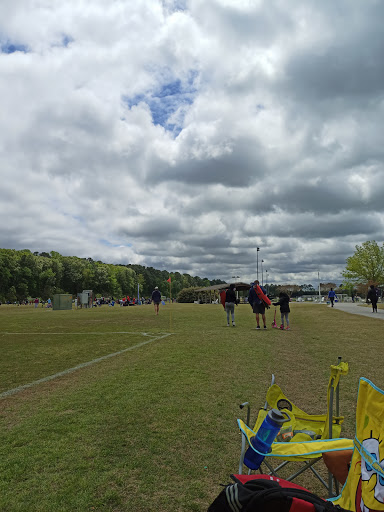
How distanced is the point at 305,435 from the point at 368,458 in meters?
1.60

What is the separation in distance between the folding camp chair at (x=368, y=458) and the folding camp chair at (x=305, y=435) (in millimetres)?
427

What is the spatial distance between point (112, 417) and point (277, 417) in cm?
291

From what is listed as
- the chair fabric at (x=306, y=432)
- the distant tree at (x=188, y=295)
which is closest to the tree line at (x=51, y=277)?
the distant tree at (x=188, y=295)

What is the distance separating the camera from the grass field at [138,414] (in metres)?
3.38

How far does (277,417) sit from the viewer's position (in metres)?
3.06

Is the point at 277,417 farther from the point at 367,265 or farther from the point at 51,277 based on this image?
the point at 51,277

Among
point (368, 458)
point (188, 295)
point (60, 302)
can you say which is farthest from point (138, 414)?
point (188, 295)

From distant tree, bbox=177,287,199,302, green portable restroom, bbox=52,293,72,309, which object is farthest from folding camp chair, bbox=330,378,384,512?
distant tree, bbox=177,287,199,302

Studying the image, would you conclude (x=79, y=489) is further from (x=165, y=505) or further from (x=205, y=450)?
(x=205, y=450)

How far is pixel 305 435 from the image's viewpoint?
12.1 ft

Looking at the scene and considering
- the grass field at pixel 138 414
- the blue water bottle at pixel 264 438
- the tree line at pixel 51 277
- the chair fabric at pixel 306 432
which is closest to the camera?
the chair fabric at pixel 306 432

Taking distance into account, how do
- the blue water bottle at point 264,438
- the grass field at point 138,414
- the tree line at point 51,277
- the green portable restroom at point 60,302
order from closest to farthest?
1. the blue water bottle at point 264,438
2. the grass field at point 138,414
3. the green portable restroom at point 60,302
4. the tree line at point 51,277

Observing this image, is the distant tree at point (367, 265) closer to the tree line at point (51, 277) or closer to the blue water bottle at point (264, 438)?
the tree line at point (51, 277)

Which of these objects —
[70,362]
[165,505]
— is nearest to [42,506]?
[165,505]
